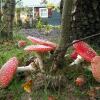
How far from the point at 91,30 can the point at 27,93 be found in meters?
1.20

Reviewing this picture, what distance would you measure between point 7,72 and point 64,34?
50 cm

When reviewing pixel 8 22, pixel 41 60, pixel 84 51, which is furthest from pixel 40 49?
pixel 8 22

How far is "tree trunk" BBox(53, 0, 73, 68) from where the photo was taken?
9.63ft

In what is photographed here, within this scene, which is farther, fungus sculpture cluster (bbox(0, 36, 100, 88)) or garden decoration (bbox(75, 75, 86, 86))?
garden decoration (bbox(75, 75, 86, 86))

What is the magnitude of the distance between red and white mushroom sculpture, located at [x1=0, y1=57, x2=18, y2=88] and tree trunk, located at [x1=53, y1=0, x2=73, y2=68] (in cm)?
30

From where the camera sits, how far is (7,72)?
3.05 meters

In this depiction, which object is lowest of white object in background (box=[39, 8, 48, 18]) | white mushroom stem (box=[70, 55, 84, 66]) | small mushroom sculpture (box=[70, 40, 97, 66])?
white object in background (box=[39, 8, 48, 18])

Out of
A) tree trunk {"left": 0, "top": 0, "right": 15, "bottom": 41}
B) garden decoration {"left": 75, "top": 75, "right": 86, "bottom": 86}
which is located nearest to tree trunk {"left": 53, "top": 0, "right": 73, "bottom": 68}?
garden decoration {"left": 75, "top": 75, "right": 86, "bottom": 86}

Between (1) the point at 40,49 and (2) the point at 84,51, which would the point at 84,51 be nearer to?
(2) the point at 84,51

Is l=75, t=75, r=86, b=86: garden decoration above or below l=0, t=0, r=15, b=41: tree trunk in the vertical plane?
below

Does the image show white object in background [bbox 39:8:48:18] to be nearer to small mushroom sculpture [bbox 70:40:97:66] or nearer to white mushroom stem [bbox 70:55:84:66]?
white mushroom stem [bbox 70:55:84:66]

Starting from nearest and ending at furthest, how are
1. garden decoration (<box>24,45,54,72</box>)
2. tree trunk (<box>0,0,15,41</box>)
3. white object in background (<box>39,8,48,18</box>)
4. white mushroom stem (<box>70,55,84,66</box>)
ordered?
garden decoration (<box>24,45,54,72</box>) < white mushroom stem (<box>70,55,84,66</box>) < tree trunk (<box>0,0,15,41</box>) < white object in background (<box>39,8,48,18</box>)

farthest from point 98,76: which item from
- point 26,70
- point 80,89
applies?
point 26,70

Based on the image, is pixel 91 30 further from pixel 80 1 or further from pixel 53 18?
pixel 53 18
